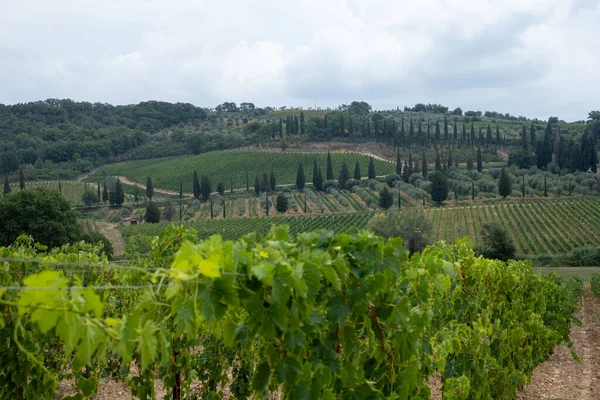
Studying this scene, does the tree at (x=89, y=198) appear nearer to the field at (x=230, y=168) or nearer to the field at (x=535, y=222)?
the field at (x=230, y=168)

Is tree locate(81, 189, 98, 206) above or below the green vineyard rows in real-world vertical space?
above

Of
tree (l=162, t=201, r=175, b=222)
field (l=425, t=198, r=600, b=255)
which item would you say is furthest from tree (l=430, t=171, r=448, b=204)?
tree (l=162, t=201, r=175, b=222)

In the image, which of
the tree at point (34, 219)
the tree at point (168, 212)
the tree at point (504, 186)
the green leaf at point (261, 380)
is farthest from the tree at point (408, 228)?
the green leaf at point (261, 380)

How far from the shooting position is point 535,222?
157 ft

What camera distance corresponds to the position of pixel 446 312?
23.3 ft

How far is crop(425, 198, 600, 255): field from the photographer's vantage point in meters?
42.7

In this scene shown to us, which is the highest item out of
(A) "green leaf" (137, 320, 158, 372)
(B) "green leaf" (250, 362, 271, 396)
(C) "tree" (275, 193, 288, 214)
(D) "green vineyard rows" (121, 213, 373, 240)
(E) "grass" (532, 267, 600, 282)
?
(A) "green leaf" (137, 320, 158, 372)

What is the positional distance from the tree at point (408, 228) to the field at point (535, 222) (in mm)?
2067

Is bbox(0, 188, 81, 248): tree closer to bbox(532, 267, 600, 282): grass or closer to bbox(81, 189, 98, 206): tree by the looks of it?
bbox(532, 267, 600, 282): grass

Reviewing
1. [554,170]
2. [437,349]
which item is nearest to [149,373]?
[437,349]

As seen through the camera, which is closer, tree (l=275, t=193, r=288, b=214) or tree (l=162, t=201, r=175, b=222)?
tree (l=275, t=193, r=288, b=214)

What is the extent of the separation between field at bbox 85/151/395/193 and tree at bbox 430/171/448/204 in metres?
17.9

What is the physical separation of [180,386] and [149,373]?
0.61 m

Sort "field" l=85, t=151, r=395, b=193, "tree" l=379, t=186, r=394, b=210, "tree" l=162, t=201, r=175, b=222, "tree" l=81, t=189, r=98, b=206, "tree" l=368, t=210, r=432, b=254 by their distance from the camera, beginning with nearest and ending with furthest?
"tree" l=368, t=210, r=432, b=254
"tree" l=379, t=186, r=394, b=210
"tree" l=162, t=201, r=175, b=222
"tree" l=81, t=189, r=98, b=206
"field" l=85, t=151, r=395, b=193
